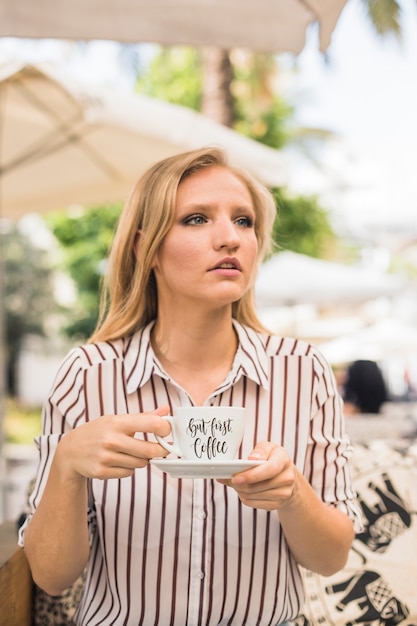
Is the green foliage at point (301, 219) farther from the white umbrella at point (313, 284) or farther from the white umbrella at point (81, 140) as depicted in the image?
the white umbrella at point (81, 140)

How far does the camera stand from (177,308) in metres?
1.71

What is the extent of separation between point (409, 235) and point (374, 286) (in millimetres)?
25879

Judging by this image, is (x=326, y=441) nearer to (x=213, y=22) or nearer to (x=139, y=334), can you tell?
(x=139, y=334)

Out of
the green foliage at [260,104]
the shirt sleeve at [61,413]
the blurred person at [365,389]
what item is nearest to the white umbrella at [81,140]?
the shirt sleeve at [61,413]

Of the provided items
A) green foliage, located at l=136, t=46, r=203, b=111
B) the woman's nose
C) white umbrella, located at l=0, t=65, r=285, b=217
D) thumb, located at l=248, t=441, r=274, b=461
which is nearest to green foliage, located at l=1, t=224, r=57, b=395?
green foliage, located at l=136, t=46, r=203, b=111

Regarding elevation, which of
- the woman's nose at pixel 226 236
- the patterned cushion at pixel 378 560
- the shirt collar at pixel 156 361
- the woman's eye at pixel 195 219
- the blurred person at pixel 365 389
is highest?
the blurred person at pixel 365 389

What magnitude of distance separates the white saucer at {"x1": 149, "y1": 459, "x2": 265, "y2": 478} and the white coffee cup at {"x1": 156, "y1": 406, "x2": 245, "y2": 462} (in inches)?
1.2

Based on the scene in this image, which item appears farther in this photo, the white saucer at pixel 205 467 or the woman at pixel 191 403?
the woman at pixel 191 403

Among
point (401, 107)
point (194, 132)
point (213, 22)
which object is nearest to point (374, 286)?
point (194, 132)

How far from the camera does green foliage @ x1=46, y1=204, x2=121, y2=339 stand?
16703 millimetres

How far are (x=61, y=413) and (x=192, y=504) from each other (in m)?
0.32

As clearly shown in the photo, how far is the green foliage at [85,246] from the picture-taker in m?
16.7

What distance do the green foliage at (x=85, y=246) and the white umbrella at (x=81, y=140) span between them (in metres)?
11.6

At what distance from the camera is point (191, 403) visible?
64.6 inches
